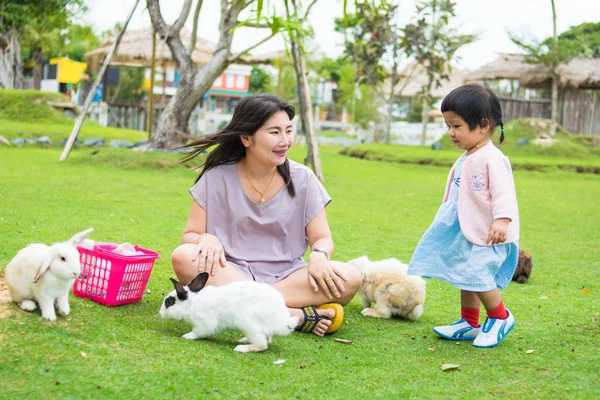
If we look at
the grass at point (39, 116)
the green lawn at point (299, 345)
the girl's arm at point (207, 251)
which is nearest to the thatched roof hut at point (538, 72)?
the grass at point (39, 116)

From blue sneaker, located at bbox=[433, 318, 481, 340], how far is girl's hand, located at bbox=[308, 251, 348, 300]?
602mm

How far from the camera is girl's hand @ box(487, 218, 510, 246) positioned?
3.52 m

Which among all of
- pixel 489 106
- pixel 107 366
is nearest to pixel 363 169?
pixel 489 106

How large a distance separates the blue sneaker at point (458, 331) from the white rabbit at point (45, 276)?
1.95m

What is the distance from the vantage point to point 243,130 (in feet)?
12.5

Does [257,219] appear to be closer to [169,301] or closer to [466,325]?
[169,301]

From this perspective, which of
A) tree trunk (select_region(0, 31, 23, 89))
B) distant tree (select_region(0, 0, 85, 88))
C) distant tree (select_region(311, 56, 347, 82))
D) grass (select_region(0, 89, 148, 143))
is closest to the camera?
grass (select_region(0, 89, 148, 143))

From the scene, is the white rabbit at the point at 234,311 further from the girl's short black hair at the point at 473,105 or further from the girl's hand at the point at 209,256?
the girl's short black hair at the point at 473,105

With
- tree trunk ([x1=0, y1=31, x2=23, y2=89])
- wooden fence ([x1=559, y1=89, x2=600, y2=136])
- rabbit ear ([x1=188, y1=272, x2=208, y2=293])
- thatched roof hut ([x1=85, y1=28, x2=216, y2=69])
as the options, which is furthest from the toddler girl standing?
tree trunk ([x1=0, y1=31, x2=23, y2=89])

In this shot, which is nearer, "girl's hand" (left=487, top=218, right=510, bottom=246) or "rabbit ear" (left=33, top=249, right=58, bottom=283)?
"rabbit ear" (left=33, top=249, right=58, bottom=283)

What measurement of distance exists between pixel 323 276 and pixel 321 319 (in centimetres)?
24

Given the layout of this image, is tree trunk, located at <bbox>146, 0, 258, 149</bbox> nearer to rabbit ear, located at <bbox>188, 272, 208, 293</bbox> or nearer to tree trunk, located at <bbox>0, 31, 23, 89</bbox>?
rabbit ear, located at <bbox>188, 272, 208, 293</bbox>

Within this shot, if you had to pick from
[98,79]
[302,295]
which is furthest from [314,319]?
[98,79]

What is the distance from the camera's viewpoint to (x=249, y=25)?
11.4 metres
